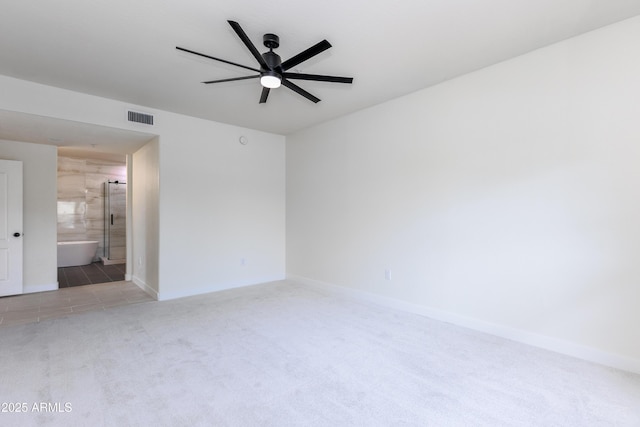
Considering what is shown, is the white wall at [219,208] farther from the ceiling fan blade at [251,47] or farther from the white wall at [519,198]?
the ceiling fan blade at [251,47]

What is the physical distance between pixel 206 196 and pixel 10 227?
2.93 metres

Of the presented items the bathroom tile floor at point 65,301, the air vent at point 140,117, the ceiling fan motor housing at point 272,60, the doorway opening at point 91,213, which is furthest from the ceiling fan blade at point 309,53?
the doorway opening at point 91,213

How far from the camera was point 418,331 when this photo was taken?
3.23 metres

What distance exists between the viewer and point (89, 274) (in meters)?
6.41

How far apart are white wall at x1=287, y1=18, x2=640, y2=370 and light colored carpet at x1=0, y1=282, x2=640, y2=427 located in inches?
15.4

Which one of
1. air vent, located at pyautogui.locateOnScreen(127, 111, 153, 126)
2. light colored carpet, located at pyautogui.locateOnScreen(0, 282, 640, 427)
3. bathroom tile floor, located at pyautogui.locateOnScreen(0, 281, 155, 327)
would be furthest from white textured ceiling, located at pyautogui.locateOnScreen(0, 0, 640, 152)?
light colored carpet, located at pyautogui.locateOnScreen(0, 282, 640, 427)

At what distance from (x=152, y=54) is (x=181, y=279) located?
3.08 meters

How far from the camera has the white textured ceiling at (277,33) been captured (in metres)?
2.26

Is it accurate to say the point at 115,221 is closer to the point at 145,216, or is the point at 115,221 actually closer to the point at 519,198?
the point at 145,216

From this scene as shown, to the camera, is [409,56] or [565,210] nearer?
[565,210]

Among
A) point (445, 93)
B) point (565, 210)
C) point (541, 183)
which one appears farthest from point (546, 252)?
point (445, 93)

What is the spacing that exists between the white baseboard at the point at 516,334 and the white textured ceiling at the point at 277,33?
2.71 m

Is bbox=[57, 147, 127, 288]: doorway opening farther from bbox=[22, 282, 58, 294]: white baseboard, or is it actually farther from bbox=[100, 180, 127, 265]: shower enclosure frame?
bbox=[22, 282, 58, 294]: white baseboard

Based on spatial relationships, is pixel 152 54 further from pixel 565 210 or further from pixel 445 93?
Answer: pixel 565 210
